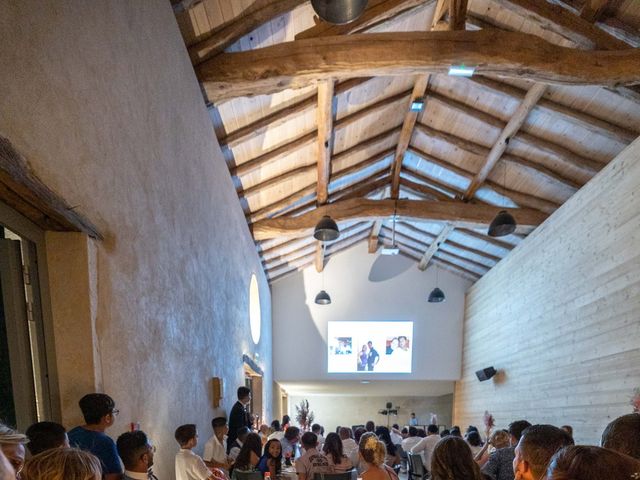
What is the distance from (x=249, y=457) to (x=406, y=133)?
5.42 m

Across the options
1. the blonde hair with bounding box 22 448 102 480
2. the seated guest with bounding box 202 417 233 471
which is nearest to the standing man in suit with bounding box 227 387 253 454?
the seated guest with bounding box 202 417 233 471

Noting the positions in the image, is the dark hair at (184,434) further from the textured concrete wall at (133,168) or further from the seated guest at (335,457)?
the seated guest at (335,457)

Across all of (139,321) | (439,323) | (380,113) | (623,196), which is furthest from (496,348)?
(139,321)

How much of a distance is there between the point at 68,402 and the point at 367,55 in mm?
3560

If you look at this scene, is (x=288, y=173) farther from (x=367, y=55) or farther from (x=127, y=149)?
(x=127, y=149)

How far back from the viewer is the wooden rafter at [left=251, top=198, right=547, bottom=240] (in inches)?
343

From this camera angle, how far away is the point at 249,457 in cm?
439

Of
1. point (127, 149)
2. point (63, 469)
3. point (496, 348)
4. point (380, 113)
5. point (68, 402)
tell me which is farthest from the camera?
point (496, 348)

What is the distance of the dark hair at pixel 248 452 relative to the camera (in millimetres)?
4379

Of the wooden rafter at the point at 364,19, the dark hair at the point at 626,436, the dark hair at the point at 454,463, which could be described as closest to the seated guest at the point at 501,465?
the dark hair at the point at 454,463

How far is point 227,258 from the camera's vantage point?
6.34 m

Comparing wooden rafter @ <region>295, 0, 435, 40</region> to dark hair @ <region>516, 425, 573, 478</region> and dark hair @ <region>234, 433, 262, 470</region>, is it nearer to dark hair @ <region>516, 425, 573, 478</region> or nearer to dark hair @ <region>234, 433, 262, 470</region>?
dark hair @ <region>234, 433, 262, 470</region>

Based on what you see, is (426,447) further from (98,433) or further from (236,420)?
(98,433)

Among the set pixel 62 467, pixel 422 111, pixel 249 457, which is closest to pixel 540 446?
pixel 62 467
